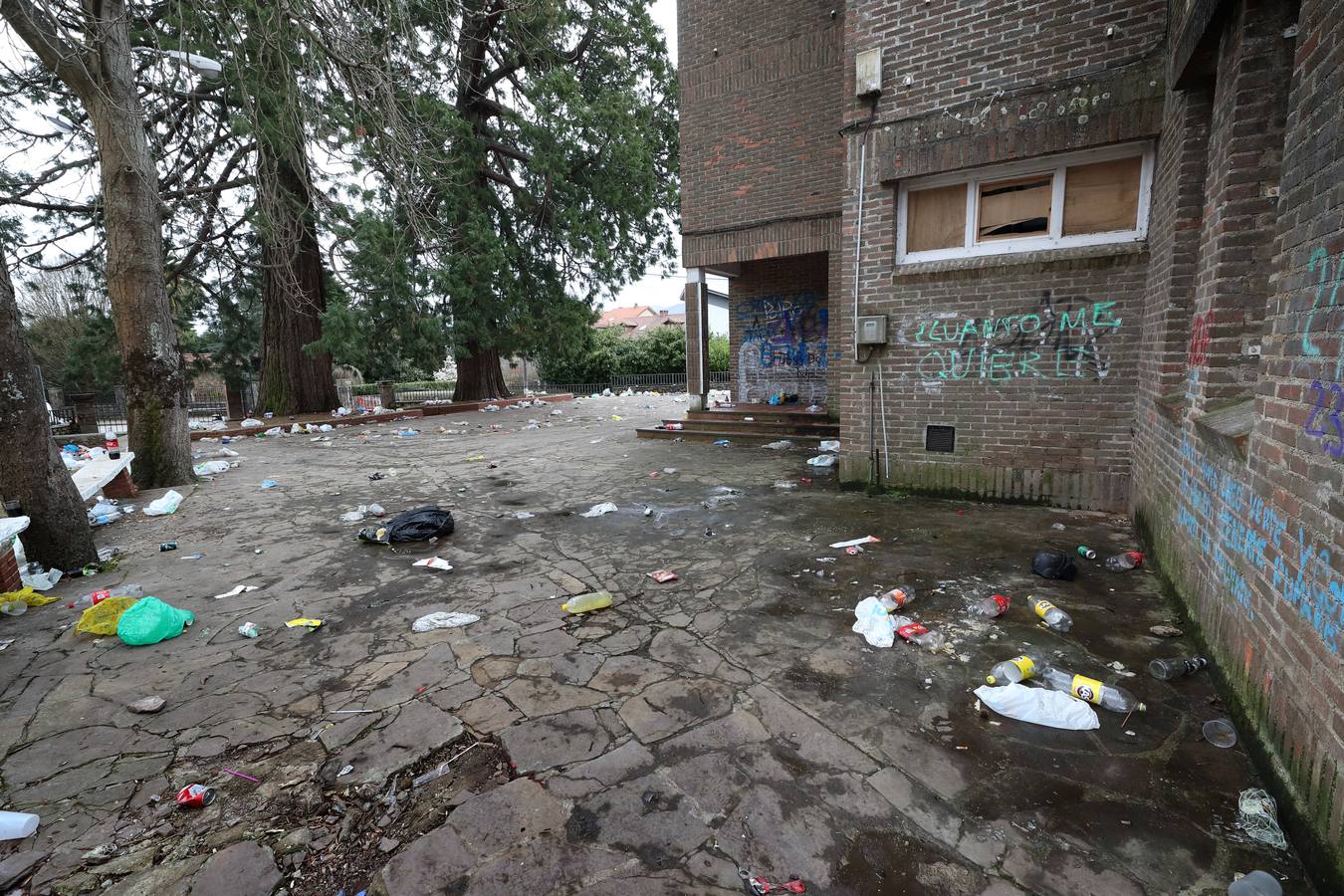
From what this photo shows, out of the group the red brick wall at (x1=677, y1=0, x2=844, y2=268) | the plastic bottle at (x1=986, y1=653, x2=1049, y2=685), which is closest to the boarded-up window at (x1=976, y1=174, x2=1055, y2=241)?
the red brick wall at (x1=677, y1=0, x2=844, y2=268)

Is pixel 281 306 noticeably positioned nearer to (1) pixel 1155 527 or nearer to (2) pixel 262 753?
(2) pixel 262 753

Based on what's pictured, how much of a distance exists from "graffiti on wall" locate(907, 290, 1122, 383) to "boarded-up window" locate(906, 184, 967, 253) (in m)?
0.77

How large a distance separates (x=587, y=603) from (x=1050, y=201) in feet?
17.4

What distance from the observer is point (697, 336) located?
11250 mm

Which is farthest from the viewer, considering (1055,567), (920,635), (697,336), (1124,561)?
(697,336)

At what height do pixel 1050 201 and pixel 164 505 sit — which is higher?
pixel 1050 201

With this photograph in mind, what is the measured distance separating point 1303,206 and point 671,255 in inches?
697

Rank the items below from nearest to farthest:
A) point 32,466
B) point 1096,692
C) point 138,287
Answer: point 1096,692
point 32,466
point 138,287

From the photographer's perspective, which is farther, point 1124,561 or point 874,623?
point 1124,561

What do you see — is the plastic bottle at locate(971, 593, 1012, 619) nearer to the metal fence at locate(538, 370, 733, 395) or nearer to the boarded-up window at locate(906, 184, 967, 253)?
the boarded-up window at locate(906, 184, 967, 253)

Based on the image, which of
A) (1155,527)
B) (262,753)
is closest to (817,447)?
(1155,527)

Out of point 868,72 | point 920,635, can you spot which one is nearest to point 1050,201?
point 868,72

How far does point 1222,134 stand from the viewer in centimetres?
331

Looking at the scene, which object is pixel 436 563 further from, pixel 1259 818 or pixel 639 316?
pixel 639 316
